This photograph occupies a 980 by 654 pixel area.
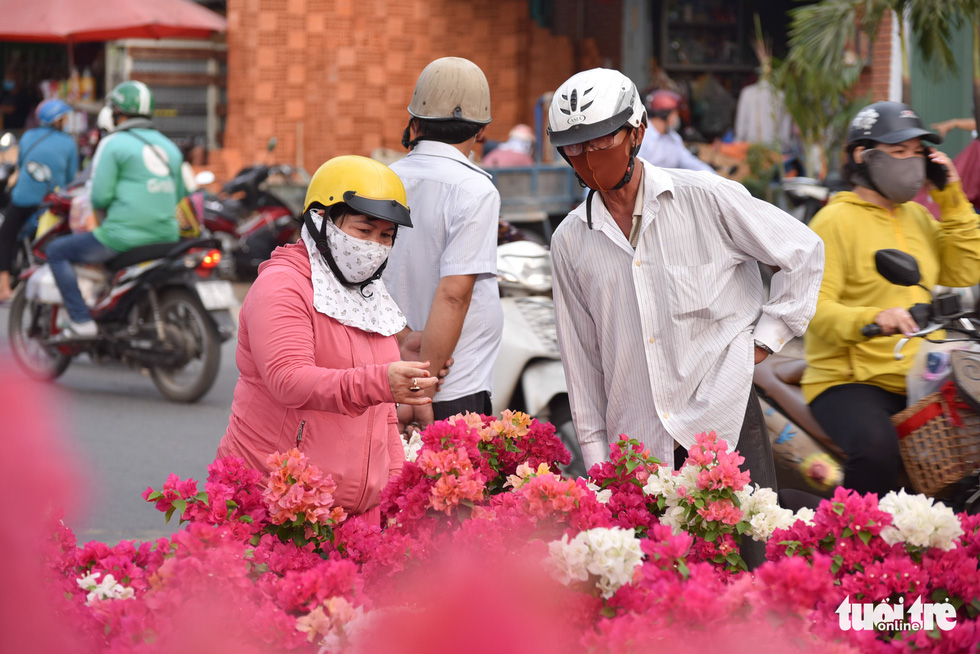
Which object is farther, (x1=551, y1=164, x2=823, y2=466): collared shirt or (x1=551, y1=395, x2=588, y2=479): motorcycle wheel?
(x1=551, y1=395, x2=588, y2=479): motorcycle wheel

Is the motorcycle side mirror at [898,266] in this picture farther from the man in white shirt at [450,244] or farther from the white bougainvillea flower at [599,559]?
the white bougainvillea flower at [599,559]

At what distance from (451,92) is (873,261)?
1.55 m

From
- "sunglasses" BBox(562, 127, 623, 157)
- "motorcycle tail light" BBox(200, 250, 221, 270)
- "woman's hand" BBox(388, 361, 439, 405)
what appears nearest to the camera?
"woman's hand" BBox(388, 361, 439, 405)

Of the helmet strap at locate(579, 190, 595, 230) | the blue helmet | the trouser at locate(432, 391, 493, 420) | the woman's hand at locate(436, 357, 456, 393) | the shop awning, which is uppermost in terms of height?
the shop awning

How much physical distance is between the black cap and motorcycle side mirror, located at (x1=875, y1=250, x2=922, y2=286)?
1.89 ft

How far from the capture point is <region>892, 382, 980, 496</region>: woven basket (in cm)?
347

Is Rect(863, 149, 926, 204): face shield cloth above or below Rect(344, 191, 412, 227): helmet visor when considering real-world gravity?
above

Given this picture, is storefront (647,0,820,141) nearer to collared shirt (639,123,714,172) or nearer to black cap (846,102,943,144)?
collared shirt (639,123,714,172)

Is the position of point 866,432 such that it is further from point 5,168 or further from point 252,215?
point 5,168

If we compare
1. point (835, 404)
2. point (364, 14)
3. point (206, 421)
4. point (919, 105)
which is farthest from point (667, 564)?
point (364, 14)

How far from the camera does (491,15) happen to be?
15.4 m

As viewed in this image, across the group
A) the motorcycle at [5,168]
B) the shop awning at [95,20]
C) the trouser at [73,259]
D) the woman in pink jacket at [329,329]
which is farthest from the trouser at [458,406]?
the shop awning at [95,20]

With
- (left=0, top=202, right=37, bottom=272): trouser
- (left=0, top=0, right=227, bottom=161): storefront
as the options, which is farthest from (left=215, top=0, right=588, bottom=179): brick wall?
(left=0, top=202, right=37, bottom=272): trouser

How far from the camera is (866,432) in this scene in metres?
3.77
